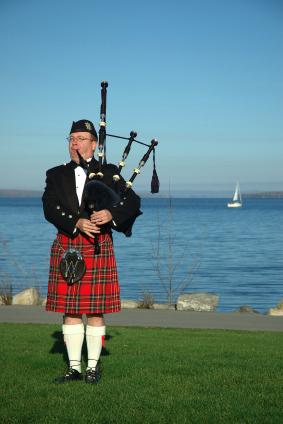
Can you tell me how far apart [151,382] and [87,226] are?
121 cm

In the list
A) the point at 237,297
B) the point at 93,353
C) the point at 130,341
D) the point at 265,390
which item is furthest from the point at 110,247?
the point at 237,297

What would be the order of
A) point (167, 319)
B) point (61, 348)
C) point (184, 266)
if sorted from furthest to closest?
point (184, 266)
point (167, 319)
point (61, 348)

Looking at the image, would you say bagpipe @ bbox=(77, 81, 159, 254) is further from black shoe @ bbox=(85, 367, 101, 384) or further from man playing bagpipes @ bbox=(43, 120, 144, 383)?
black shoe @ bbox=(85, 367, 101, 384)

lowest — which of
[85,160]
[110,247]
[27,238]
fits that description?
[27,238]

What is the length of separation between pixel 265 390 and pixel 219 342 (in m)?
2.31

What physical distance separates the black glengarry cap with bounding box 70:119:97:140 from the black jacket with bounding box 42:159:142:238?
22cm

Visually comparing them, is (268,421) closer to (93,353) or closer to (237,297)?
(93,353)

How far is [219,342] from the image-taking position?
7.93 m

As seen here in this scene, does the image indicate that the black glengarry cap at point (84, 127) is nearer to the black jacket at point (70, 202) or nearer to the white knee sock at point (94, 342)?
the black jacket at point (70, 202)

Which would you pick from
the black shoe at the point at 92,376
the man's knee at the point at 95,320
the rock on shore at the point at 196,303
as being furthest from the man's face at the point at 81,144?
the rock on shore at the point at 196,303

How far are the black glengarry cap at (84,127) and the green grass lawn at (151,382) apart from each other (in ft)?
5.87

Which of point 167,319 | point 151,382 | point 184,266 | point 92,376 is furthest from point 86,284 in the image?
point 184,266

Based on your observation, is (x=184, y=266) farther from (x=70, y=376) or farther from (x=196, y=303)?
Answer: (x=70, y=376)

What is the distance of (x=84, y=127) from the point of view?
5902mm
